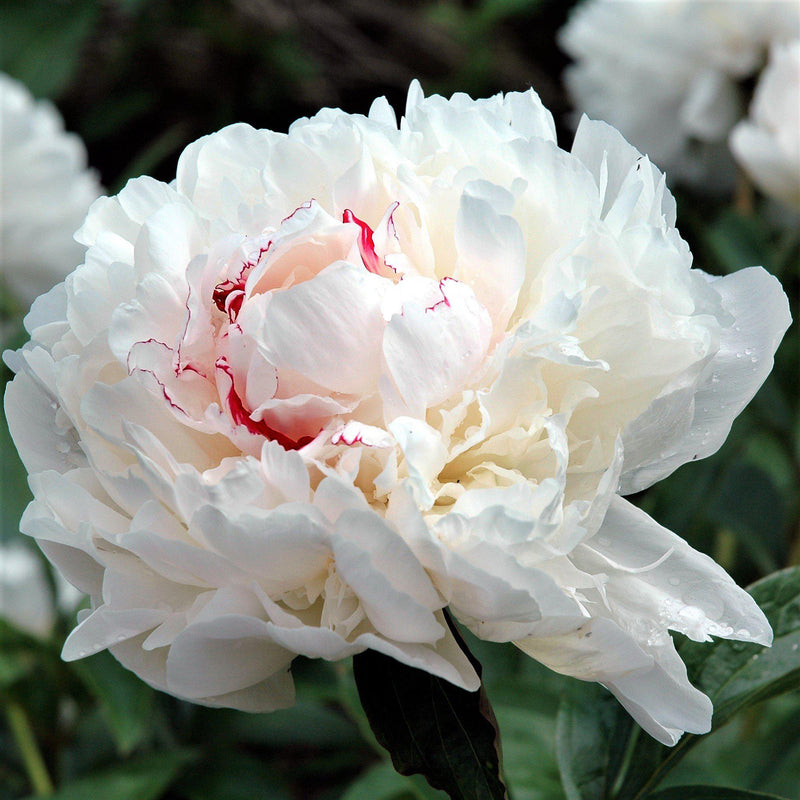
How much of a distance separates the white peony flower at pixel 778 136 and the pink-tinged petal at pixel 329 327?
0.76m

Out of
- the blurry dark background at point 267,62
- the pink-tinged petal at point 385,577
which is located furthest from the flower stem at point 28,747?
the blurry dark background at point 267,62

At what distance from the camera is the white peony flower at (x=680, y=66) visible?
121cm

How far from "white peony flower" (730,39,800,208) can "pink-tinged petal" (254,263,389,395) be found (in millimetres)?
757

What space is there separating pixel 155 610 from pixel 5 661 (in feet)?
2.00

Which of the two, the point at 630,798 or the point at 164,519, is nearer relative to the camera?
the point at 164,519

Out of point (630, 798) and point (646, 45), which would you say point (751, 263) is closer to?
point (646, 45)

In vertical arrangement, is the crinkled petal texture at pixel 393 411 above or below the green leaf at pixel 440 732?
above

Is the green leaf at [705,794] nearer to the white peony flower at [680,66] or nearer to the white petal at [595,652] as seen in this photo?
the white petal at [595,652]

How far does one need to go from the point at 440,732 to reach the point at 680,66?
3.55ft

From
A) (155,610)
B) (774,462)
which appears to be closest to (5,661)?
(155,610)

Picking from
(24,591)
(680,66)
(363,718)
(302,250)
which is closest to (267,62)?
(680,66)

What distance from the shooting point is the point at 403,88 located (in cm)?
239

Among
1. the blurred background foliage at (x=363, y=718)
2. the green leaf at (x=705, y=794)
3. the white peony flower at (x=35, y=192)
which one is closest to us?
the green leaf at (x=705, y=794)

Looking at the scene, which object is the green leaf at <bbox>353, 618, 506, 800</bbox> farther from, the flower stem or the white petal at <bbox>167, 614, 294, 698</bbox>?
the flower stem
